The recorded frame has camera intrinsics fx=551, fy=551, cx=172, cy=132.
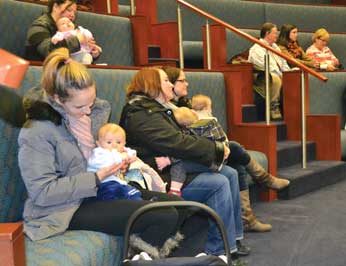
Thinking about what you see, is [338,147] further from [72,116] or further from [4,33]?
[72,116]

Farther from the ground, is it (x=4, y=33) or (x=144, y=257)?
(x=4, y=33)

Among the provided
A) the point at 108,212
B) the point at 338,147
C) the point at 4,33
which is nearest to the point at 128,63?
the point at 4,33

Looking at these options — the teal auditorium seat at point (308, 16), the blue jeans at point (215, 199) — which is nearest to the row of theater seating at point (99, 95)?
the blue jeans at point (215, 199)

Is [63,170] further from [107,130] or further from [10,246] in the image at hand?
[10,246]

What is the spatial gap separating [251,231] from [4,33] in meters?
1.82

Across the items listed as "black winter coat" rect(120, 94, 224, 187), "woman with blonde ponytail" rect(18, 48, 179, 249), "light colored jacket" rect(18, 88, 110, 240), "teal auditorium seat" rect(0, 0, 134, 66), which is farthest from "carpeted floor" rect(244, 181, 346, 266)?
"teal auditorium seat" rect(0, 0, 134, 66)

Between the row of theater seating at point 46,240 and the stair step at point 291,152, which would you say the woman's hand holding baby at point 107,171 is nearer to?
the row of theater seating at point 46,240

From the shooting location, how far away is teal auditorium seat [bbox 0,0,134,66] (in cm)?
323

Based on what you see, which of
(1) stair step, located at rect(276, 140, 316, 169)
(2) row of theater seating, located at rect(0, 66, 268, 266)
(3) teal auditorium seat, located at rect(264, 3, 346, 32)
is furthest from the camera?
(3) teal auditorium seat, located at rect(264, 3, 346, 32)

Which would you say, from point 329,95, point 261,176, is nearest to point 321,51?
point 329,95

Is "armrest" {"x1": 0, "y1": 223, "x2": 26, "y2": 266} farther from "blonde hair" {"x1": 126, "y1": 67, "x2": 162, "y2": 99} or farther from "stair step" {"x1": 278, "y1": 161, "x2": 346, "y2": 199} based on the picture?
"stair step" {"x1": 278, "y1": 161, "x2": 346, "y2": 199}

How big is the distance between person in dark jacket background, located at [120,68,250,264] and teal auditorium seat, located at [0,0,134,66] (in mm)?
1066

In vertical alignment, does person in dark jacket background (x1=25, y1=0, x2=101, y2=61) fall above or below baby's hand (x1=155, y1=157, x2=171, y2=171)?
above

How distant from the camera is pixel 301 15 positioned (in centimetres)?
697
